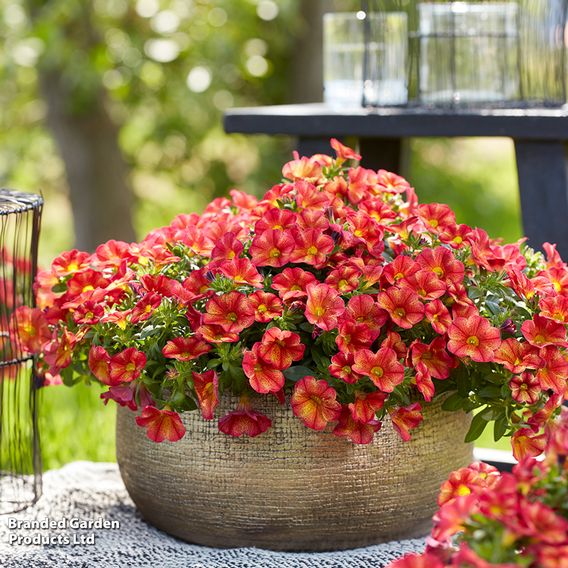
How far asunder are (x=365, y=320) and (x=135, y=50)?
316 cm

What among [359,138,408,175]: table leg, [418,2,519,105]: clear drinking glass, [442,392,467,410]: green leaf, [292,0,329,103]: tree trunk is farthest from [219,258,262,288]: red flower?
[292,0,329,103]: tree trunk

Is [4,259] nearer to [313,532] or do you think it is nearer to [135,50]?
[313,532]

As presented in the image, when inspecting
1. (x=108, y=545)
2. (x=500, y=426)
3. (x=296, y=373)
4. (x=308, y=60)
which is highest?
(x=308, y=60)

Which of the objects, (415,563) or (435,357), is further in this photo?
(435,357)

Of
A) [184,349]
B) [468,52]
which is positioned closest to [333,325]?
[184,349]

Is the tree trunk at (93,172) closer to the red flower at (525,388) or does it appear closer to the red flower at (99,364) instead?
the red flower at (99,364)

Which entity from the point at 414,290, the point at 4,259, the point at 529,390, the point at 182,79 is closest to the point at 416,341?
the point at 414,290

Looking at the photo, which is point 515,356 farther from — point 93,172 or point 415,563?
point 93,172

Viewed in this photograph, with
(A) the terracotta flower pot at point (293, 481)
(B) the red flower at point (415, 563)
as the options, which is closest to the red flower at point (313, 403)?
(A) the terracotta flower pot at point (293, 481)

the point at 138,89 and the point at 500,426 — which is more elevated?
the point at 138,89

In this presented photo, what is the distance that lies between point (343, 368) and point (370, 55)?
107cm

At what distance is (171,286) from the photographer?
176 cm

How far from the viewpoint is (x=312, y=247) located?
5.69ft

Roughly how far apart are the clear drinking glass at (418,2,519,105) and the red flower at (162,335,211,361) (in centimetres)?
103
